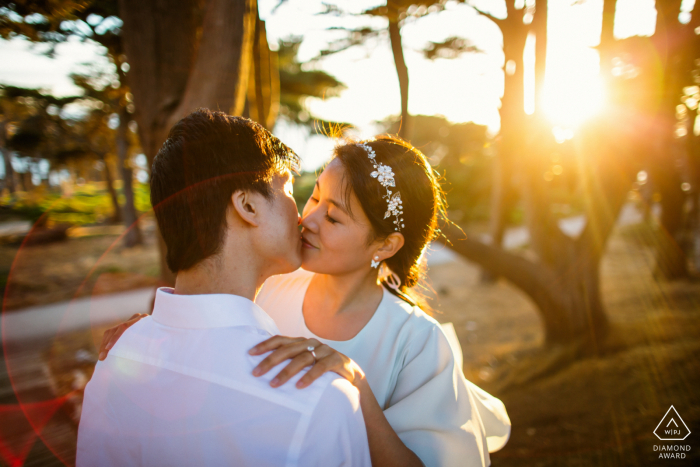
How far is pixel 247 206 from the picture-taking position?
1.36 m

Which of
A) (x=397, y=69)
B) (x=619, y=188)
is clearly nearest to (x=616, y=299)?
(x=619, y=188)

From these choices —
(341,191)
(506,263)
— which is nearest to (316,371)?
(341,191)

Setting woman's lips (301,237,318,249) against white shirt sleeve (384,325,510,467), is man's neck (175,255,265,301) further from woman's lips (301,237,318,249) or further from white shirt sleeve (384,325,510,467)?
white shirt sleeve (384,325,510,467)

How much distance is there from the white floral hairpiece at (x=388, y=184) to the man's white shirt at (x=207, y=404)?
97 cm

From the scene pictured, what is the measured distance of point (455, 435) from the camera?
159 cm

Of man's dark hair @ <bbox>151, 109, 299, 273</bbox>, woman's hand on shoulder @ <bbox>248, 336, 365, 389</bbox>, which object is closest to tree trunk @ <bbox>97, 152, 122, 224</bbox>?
man's dark hair @ <bbox>151, 109, 299, 273</bbox>

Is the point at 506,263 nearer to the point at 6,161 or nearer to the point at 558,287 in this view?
the point at 558,287

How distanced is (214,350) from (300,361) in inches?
10.3

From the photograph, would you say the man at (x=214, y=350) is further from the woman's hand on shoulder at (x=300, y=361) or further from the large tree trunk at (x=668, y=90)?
the large tree trunk at (x=668, y=90)

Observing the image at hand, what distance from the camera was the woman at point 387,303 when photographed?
1.61 m

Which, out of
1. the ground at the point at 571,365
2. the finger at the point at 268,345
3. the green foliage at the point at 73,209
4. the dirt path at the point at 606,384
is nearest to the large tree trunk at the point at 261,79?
the ground at the point at 571,365

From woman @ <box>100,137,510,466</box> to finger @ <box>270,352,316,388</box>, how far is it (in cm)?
41

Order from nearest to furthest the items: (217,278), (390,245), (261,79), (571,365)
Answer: (217,278), (390,245), (261,79), (571,365)

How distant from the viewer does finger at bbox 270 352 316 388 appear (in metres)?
1.02
